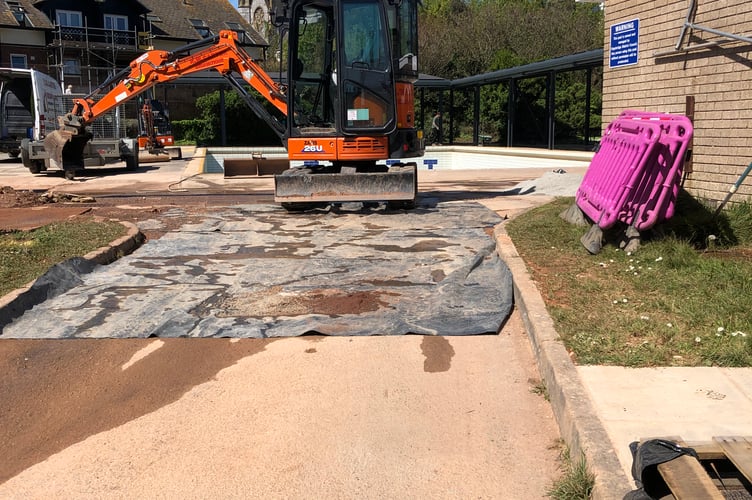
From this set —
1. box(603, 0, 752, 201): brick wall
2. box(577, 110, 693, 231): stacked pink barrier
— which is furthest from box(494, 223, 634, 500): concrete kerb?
box(603, 0, 752, 201): brick wall

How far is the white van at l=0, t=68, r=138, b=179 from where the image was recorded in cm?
2223

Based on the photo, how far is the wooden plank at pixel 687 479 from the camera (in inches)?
112

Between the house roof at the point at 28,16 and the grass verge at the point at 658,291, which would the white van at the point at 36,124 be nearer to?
the grass verge at the point at 658,291

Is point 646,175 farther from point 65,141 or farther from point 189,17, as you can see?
point 189,17

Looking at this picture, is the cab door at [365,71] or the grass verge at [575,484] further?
the cab door at [365,71]

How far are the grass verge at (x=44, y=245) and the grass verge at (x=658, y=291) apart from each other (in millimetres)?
5027

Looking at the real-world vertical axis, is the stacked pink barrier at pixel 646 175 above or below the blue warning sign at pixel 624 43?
below

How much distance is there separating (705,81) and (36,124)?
64.8 ft

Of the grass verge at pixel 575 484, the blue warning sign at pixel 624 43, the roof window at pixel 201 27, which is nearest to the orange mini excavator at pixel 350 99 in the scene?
the blue warning sign at pixel 624 43

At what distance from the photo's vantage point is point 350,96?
12.5m

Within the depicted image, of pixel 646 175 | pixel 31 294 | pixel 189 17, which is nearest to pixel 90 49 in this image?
pixel 189 17

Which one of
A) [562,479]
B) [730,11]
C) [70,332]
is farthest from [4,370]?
[730,11]

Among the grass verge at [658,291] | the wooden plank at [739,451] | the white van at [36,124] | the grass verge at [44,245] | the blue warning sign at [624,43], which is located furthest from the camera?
the white van at [36,124]

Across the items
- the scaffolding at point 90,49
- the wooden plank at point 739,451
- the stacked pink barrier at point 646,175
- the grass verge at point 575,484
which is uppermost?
the scaffolding at point 90,49
